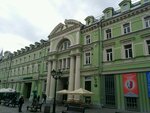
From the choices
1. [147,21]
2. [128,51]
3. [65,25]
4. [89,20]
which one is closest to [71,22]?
[65,25]

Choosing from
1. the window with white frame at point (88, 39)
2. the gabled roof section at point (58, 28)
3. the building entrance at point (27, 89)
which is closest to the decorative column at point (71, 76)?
the window with white frame at point (88, 39)

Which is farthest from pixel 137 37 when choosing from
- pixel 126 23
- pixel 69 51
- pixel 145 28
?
pixel 69 51

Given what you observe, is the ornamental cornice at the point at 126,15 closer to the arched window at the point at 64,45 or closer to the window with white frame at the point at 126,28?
the window with white frame at the point at 126,28

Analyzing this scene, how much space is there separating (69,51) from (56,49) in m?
4.33

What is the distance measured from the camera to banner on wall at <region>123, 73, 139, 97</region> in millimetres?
20156

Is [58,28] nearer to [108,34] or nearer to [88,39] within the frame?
[88,39]

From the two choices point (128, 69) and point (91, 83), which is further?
point (91, 83)

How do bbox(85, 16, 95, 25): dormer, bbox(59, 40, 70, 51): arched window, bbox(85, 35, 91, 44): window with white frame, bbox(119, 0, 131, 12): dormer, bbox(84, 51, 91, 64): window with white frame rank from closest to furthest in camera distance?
1. bbox(119, 0, 131, 12): dormer
2. bbox(84, 51, 91, 64): window with white frame
3. bbox(85, 35, 91, 44): window with white frame
4. bbox(85, 16, 95, 25): dormer
5. bbox(59, 40, 70, 51): arched window

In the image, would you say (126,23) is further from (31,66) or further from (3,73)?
(3,73)

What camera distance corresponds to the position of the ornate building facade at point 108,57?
20.4m

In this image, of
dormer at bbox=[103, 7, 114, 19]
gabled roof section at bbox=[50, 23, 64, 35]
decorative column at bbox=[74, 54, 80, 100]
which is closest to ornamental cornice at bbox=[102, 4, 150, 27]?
dormer at bbox=[103, 7, 114, 19]

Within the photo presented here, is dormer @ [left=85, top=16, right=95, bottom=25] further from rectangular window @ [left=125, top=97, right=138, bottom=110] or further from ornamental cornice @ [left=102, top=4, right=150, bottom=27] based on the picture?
rectangular window @ [left=125, top=97, right=138, bottom=110]

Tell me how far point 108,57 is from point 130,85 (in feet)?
18.7

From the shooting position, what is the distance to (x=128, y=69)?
69.8ft
